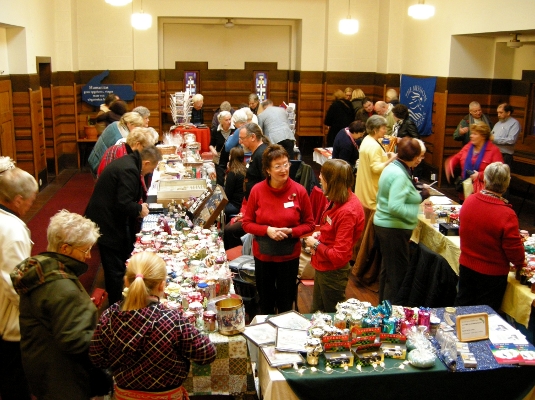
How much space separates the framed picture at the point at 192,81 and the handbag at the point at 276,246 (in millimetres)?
10252

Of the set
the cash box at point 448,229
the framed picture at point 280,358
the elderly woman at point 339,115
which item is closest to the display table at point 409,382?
the framed picture at point 280,358

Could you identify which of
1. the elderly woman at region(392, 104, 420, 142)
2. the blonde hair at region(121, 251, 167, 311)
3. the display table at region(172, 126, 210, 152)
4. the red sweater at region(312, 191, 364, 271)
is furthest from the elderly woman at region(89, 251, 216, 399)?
the display table at region(172, 126, 210, 152)

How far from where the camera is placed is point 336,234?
12.9 ft

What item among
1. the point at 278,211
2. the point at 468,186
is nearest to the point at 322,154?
the point at 468,186

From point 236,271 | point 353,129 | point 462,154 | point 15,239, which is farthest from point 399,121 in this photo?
point 15,239

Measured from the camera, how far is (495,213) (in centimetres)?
384

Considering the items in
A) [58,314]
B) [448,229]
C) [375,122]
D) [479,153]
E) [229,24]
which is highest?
[229,24]

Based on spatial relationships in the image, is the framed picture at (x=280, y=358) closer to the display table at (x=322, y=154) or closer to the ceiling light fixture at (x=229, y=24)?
the display table at (x=322, y=154)

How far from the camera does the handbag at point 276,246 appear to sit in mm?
4168

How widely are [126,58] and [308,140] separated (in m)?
4.50

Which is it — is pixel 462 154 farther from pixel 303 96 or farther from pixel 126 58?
pixel 126 58

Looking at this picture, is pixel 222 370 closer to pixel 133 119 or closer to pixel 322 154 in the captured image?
pixel 133 119

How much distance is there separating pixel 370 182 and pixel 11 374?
3.78 meters

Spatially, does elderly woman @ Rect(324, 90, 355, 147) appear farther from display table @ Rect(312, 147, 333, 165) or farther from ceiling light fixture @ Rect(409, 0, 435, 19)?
ceiling light fixture @ Rect(409, 0, 435, 19)
